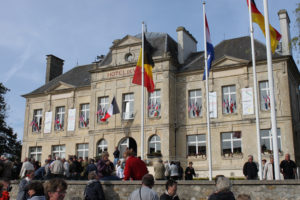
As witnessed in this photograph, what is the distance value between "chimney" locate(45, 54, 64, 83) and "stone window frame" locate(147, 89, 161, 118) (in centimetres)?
1345

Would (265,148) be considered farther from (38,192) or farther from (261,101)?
(38,192)

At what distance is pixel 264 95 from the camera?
24766mm

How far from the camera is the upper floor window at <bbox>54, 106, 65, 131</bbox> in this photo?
31.5 m

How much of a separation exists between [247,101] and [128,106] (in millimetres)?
8687

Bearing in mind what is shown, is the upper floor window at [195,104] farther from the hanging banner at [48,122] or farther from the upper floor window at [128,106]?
the hanging banner at [48,122]

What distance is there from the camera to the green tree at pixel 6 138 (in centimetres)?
4056

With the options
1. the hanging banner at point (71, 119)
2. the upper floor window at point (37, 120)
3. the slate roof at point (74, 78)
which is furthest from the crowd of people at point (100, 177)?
the upper floor window at point (37, 120)

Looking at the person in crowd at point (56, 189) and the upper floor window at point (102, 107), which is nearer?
the person in crowd at point (56, 189)

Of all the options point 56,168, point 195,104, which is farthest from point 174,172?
point 195,104

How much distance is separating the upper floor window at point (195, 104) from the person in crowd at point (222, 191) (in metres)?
20.4

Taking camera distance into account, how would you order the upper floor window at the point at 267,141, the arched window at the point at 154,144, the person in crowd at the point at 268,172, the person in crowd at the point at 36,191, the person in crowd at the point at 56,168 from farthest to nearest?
the arched window at the point at 154,144, the upper floor window at the point at 267,141, the person in crowd at the point at 268,172, the person in crowd at the point at 56,168, the person in crowd at the point at 36,191

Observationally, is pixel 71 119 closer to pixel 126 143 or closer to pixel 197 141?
pixel 126 143

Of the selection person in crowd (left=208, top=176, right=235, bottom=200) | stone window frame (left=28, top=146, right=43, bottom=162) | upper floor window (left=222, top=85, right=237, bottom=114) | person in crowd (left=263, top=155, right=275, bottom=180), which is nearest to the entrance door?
upper floor window (left=222, top=85, right=237, bottom=114)

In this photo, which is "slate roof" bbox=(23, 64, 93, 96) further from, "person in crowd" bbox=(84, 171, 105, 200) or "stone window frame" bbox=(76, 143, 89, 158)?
"person in crowd" bbox=(84, 171, 105, 200)
